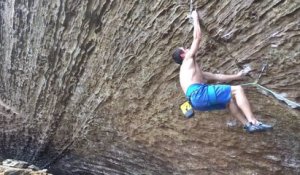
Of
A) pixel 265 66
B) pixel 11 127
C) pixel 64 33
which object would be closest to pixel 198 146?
pixel 265 66

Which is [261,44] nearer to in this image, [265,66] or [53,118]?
[265,66]

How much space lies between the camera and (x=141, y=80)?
6.50 metres

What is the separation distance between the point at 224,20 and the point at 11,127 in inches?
261

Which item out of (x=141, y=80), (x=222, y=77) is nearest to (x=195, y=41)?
(x=222, y=77)

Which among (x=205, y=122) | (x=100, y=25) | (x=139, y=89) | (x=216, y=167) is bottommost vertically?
(x=216, y=167)

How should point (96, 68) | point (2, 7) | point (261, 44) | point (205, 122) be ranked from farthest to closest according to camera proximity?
point (2, 7)
point (96, 68)
point (205, 122)
point (261, 44)

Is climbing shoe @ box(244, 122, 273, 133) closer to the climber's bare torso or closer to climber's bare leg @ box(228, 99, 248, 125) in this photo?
climber's bare leg @ box(228, 99, 248, 125)

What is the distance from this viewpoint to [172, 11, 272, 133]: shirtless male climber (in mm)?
4527

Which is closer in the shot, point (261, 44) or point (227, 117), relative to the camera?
point (261, 44)

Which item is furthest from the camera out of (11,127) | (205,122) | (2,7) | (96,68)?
(11,127)

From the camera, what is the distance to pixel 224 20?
500cm

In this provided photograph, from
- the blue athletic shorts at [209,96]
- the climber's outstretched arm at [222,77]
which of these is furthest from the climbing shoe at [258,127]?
the climber's outstretched arm at [222,77]

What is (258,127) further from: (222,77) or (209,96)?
(222,77)

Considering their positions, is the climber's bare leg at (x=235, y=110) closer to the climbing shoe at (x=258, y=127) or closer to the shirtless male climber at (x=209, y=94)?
the shirtless male climber at (x=209, y=94)
